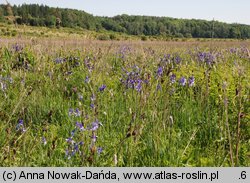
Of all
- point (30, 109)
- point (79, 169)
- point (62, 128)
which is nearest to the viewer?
point (79, 169)

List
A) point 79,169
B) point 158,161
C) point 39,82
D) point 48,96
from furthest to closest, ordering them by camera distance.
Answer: point 39,82 → point 48,96 → point 158,161 → point 79,169

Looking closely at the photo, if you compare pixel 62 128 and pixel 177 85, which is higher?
pixel 177 85

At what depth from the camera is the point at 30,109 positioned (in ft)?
12.0

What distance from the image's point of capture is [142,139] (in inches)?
110

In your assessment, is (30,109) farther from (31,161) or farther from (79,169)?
(79,169)

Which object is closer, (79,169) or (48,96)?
(79,169)

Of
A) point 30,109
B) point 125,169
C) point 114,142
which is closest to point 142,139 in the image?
point 114,142

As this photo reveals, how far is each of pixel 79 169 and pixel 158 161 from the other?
64cm

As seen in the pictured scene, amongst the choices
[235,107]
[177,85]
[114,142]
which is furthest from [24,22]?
[235,107]

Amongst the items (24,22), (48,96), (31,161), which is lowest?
(31,161)

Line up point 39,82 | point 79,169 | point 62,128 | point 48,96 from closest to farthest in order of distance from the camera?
point 79,169, point 62,128, point 48,96, point 39,82

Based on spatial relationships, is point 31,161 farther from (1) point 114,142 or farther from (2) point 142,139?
(2) point 142,139

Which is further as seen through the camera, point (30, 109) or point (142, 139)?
point (30, 109)

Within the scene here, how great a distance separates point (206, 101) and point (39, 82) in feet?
7.56
